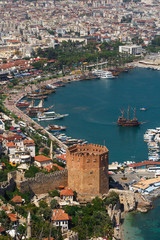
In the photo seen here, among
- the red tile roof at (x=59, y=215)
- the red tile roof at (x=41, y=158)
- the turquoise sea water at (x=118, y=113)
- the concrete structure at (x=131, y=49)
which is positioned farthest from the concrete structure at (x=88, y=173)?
the concrete structure at (x=131, y=49)

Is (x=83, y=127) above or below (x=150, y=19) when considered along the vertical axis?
below

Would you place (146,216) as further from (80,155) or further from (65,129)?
(65,129)

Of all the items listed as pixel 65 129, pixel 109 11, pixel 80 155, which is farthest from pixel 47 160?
pixel 109 11

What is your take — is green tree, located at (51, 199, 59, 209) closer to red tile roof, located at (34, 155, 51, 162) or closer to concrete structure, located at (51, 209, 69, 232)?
concrete structure, located at (51, 209, 69, 232)

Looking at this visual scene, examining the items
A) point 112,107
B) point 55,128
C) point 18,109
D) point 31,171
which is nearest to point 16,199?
point 31,171

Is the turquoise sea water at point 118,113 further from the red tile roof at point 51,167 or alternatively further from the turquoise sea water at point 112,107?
the red tile roof at point 51,167
